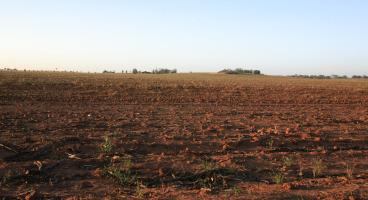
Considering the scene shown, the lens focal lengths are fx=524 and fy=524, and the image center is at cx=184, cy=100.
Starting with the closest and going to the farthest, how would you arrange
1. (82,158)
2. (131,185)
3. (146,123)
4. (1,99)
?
(131,185), (82,158), (146,123), (1,99)

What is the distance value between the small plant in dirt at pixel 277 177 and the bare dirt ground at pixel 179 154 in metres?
0.03

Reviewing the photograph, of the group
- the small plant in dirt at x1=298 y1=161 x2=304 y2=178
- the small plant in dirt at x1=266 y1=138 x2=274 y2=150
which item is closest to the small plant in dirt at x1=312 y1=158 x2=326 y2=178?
the small plant in dirt at x1=298 y1=161 x2=304 y2=178

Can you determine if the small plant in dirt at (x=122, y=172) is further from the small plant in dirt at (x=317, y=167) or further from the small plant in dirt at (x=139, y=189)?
the small plant in dirt at (x=317, y=167)

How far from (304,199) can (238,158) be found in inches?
95.8

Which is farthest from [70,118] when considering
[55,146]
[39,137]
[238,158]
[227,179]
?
[227,179]

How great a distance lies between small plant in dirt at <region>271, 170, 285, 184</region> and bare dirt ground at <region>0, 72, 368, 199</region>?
0.09 ft

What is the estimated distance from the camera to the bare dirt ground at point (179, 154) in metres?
7.47

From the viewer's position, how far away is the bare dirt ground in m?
7.47

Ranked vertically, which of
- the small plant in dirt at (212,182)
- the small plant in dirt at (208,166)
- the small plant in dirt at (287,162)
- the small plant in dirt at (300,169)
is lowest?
the small plant in dirt at (212,182)

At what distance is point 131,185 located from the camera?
302 inches

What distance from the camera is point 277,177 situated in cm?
786

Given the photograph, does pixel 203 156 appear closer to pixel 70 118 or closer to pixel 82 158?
pixel 82 158

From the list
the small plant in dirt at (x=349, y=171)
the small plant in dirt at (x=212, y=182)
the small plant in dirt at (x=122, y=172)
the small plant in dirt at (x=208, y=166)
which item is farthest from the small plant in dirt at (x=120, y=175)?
the small plant in dirt at (x=349, y=171)

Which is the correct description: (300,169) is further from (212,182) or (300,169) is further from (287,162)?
(212,182)
